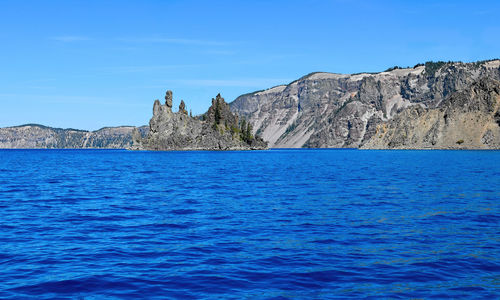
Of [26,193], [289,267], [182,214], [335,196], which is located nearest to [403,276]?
[289,267]

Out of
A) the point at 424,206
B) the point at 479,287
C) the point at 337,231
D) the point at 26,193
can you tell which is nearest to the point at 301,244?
the point at 337,231

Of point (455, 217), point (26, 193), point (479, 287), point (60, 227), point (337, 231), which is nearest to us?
point (479, 287)

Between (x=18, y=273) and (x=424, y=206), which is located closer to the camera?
(x=18, y=273)

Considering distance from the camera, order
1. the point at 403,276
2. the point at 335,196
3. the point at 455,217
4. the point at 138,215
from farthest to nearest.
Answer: the point at 335,196, the point at 138,215, the point at 455,217, the point at 403,276

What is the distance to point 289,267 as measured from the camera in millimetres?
19047

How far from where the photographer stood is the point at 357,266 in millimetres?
19062

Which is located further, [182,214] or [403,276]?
[182,214]

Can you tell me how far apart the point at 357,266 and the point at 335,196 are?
25946mm

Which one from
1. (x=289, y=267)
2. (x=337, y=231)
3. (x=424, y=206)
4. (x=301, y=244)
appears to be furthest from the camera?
(x=424, y=206)

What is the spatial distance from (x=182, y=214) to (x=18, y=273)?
52.8 ft

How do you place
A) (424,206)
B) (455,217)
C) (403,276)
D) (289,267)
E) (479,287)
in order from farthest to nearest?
(424,206), (455,217), (289,267), (403,276), (479,287)

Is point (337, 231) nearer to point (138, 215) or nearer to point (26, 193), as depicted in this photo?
point (138, 215)

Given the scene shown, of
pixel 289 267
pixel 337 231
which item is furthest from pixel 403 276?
pixel 337 231

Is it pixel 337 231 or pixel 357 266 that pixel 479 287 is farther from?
pixel 337 231
